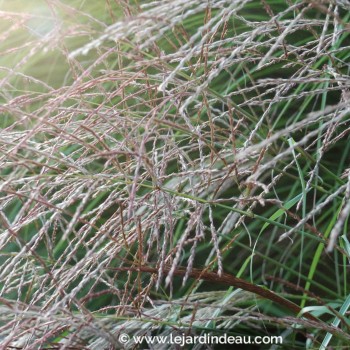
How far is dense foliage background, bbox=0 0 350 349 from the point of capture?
97 centimetres

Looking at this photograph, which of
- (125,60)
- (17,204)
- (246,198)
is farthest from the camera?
(125,60)

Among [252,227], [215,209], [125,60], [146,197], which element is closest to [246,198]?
[146,197]

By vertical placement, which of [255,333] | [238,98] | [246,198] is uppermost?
[246,198]

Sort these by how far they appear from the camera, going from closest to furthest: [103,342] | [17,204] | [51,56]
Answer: [103,342] < [17,204] < [51,56]

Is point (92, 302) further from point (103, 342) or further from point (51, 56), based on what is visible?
point (51, 56)

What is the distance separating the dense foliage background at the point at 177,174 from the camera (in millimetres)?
972

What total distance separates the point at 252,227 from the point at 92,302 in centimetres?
50

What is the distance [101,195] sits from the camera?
191cm

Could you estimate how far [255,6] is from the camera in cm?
212

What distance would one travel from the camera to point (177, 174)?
1135mm

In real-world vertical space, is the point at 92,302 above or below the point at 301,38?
below

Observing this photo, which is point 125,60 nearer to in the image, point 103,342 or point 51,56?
point 51,56

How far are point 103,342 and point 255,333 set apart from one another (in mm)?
552

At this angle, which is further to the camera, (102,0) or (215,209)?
(102,0)
